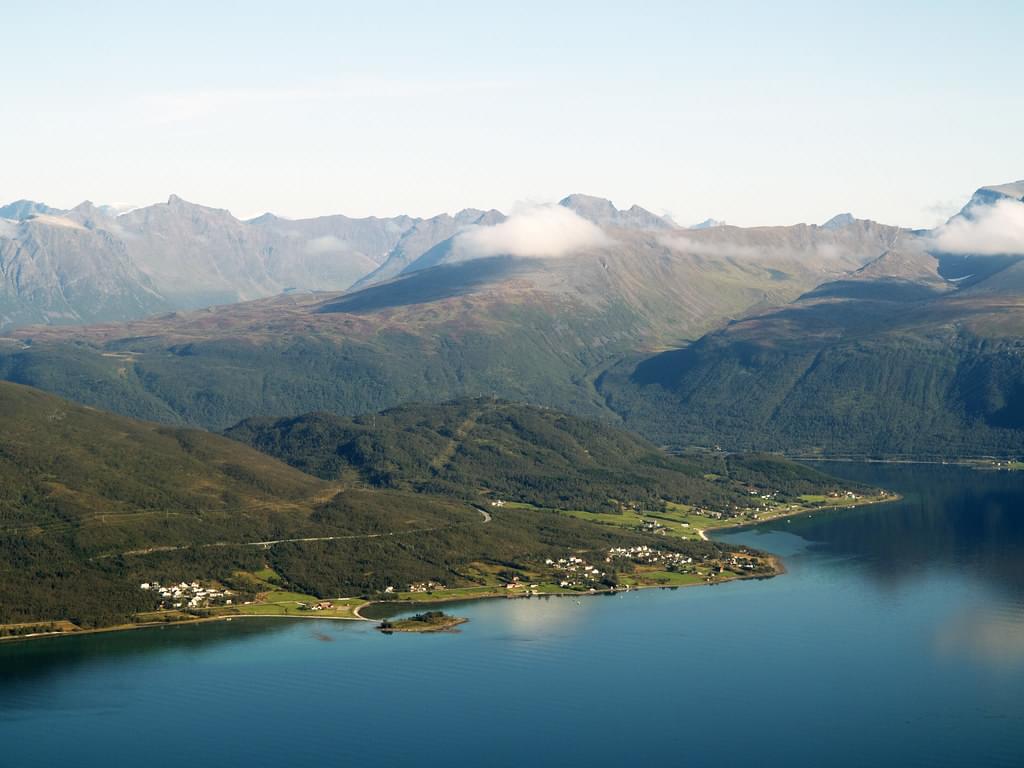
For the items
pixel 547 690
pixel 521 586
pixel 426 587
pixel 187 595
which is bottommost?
pixel 521 586

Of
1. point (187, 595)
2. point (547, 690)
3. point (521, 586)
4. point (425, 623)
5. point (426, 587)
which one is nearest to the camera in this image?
point (547, 690)

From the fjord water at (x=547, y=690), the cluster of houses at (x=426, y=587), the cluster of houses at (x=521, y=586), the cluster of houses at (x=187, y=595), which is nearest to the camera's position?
the fjord water at (x=547, y=690)

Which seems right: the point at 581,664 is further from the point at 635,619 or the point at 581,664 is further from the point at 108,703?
the point at 108,703

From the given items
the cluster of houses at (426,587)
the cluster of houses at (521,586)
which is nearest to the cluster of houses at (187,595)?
the cluster of houses at (426,587)

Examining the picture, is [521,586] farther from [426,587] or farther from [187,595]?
[187,595]

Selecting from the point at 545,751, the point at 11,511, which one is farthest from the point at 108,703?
the point at 11,511

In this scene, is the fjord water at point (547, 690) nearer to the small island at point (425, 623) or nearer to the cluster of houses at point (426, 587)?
the small island at point (425, 623)

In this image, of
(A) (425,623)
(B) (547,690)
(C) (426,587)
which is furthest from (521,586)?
(B) (547,690)
